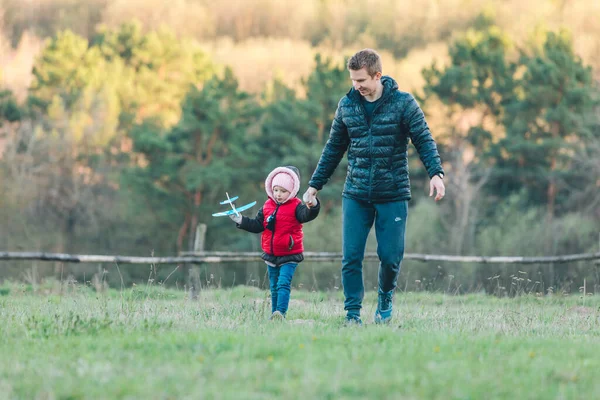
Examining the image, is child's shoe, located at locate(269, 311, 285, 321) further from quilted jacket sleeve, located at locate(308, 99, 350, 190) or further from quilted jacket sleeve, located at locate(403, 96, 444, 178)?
quilted jacket sleeve, located at locate(403, 96, 444, 178)

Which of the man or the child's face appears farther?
the child's face

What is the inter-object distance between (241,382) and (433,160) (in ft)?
10.4

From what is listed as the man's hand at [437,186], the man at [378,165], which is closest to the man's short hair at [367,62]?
the man at [378,165]

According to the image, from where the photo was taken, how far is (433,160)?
6840 mm

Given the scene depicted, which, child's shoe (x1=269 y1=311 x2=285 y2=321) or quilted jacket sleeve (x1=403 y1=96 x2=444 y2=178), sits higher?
quilted jacket sleeve (x1=403 y1=96 x2=444 y2=178)

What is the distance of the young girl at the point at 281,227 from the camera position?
24.2 feet

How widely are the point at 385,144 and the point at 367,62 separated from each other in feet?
2.19

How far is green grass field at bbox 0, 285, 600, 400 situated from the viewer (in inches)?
162

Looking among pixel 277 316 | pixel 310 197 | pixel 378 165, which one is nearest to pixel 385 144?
pixel 378 165

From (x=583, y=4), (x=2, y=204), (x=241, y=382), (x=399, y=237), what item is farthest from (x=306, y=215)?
(x=583, y=4)

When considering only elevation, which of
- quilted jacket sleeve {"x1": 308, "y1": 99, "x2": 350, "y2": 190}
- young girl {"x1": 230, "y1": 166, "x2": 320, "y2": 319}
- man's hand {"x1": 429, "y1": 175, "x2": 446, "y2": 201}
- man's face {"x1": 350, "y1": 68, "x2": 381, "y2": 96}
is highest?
man's face {"x1": 350, "y1": 68, "x2": 381, "y2": 96}

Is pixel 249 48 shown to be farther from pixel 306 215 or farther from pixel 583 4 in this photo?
pixel 306 215

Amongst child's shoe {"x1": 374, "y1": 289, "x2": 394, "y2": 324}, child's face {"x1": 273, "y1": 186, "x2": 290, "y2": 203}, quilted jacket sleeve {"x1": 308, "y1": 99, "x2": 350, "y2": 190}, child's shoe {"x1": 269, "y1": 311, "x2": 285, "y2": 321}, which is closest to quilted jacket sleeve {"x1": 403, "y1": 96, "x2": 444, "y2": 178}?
quilted jacket sleeve {"x1": 308, "y1": 99, "x2": 350, "y2": 190}

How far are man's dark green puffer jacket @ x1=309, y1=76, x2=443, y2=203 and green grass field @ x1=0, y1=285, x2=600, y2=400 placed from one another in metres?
1.09
